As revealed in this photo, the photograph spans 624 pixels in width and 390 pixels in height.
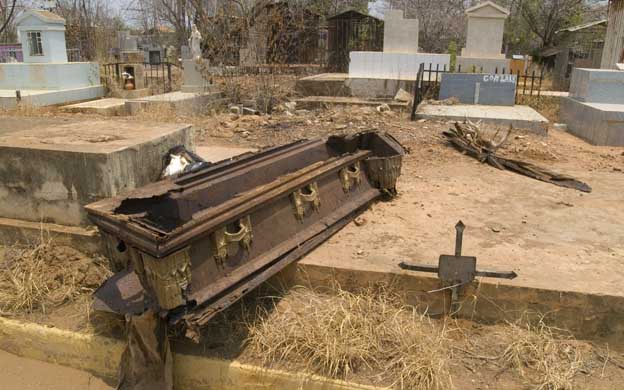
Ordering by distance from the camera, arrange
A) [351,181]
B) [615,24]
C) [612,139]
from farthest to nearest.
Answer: [615,24] → [612,139] → [351,181]

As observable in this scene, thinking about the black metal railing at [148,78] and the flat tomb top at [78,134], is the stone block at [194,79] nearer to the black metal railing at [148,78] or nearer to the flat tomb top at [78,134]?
the black metal railing at [148,78]

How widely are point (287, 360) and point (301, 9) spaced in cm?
2151

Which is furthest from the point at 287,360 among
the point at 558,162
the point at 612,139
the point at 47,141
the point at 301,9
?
the point at 301,9

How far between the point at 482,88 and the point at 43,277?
963 centimetres

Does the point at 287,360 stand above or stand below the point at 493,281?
below

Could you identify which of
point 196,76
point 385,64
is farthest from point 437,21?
point 196,76

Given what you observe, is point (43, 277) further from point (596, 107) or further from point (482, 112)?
point (596, 107)

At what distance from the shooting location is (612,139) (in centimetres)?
866

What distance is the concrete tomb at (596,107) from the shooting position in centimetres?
867

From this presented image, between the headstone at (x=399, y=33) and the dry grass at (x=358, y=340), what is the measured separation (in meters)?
12.1

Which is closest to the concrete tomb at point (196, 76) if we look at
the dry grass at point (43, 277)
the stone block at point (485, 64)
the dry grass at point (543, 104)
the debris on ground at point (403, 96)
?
the debris on ground at point (403, 96)

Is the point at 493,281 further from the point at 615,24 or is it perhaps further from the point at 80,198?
the point at 615,24

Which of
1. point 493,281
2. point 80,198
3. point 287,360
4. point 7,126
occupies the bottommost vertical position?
point 287,360

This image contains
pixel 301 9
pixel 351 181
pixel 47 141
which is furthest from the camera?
pixel 301 9
